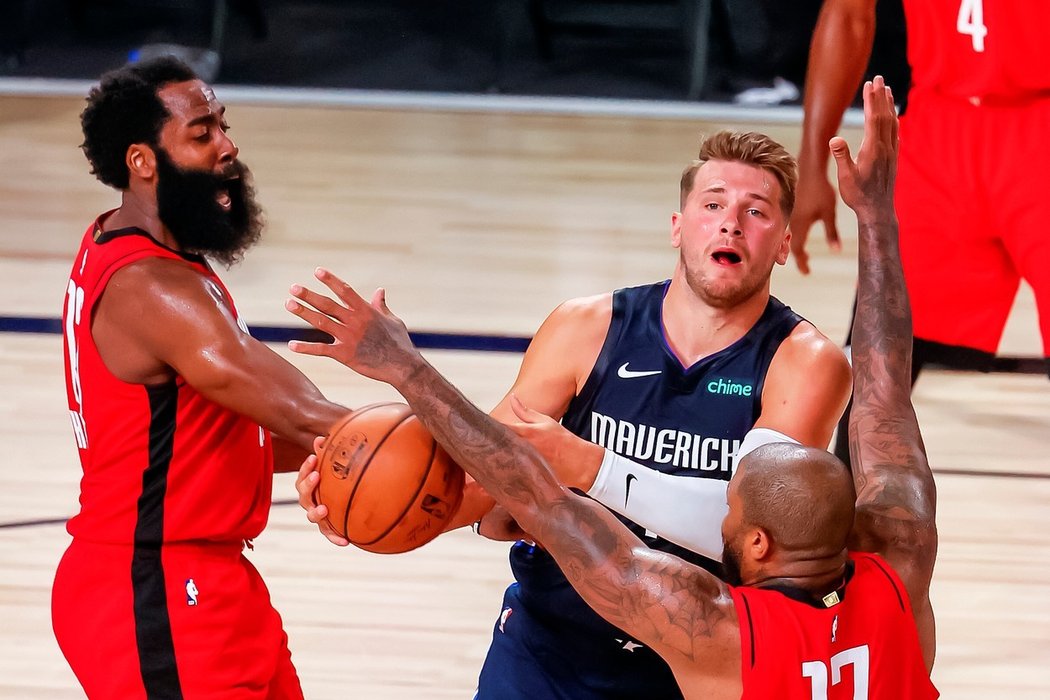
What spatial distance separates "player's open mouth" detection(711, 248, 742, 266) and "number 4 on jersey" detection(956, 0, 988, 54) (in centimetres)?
168

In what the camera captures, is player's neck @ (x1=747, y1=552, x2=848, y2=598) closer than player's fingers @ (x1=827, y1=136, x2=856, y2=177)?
Yes

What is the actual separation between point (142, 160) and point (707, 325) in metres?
1.26

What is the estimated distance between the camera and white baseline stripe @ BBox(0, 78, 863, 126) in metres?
11.4

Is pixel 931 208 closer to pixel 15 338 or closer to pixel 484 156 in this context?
pixel 15 338

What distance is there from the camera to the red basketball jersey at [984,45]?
418 cm

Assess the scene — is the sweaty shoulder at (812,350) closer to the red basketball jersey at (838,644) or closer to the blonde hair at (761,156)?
the blonde hair at (761,156)

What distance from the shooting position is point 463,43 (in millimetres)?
12352

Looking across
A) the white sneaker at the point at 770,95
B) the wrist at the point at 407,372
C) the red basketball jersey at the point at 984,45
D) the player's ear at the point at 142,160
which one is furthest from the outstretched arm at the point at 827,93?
the white sneaker at the point at 770,95

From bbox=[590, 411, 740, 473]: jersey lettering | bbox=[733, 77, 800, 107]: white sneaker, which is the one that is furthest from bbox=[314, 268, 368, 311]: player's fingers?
bbox=[733, 77, 800, 107]: white sneaker

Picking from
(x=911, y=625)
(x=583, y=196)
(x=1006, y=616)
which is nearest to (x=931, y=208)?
(x=1006, y=616)

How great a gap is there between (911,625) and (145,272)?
1.64 metres

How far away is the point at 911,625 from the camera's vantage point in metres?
2.43

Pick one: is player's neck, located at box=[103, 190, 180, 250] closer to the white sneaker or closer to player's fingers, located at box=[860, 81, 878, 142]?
player's fingers, located at box=[860, 81, 878, 142]

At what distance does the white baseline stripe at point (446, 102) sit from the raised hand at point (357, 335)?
30.1 ft
